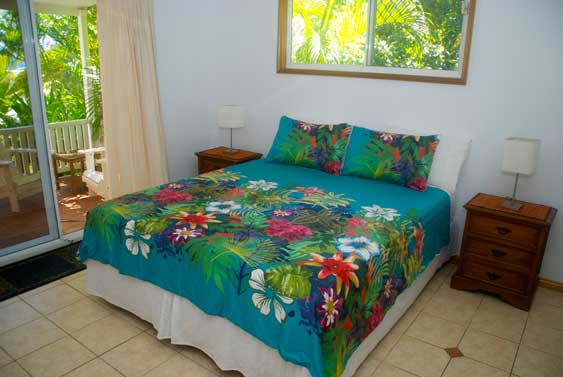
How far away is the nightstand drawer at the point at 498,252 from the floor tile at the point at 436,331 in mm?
544

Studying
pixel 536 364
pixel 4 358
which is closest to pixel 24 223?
pixel 4 358

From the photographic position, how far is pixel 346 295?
1903 mm

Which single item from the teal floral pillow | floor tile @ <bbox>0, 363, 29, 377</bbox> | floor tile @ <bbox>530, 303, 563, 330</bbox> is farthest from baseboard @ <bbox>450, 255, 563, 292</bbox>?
floor tile @ <bbox>0, 363, 29, 377</bbox>

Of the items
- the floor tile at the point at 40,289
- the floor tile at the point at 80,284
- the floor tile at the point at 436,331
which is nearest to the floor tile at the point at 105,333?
the floor tile at the point at 80,284

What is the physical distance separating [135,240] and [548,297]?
2739 millimetres

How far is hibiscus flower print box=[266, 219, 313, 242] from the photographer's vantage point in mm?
2256

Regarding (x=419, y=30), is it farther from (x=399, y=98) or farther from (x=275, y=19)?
(x=275, y=19)

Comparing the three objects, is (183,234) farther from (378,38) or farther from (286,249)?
(378,38)

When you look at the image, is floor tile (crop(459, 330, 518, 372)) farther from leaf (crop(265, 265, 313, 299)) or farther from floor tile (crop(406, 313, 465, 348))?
leaf (crop(265, 265, 313, 299))

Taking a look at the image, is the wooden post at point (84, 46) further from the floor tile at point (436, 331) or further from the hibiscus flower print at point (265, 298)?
the floor tile at point (436, 331)

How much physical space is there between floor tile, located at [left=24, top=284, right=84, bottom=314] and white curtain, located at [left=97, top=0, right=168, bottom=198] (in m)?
0.99

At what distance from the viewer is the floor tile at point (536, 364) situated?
2.24m

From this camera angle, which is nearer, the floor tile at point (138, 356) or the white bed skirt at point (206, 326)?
the white bed skirt at point (206, 326)

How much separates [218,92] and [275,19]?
951mm
